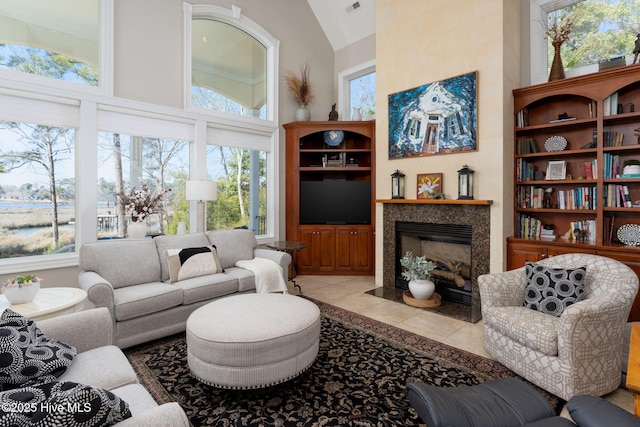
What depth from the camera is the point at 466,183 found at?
3.79m

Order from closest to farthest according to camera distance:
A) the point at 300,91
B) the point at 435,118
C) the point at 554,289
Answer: the point at 554,289 → the point at 435,118 → the point at 300,91

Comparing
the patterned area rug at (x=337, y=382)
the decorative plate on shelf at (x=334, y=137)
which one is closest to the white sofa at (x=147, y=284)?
the patterned area rug at (x=337, y=382)

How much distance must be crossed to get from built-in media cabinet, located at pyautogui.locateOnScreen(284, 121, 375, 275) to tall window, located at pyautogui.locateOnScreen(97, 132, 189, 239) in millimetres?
1772

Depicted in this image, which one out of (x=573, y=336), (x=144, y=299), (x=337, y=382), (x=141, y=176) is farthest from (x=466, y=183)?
(x=141, y=176)

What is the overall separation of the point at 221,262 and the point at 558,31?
4787 millimetres

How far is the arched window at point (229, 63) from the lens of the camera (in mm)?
4637

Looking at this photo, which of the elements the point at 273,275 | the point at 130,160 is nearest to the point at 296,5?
the point at 130,160

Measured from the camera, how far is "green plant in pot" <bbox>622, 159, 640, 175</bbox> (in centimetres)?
314

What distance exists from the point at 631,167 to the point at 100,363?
Result: 4605mm

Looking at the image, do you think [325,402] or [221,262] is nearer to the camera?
[325,402]

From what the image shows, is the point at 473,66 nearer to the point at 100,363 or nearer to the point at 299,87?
the point at 299,87

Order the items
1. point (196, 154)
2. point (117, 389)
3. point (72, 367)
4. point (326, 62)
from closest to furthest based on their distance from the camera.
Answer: point (117, 389) → point (72, 367) → point (196, 154) → point (326, 62)

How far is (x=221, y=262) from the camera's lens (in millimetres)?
3859

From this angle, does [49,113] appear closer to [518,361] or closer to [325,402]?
[325,402]
